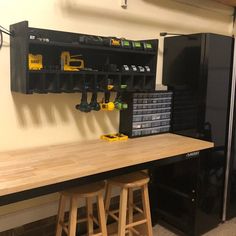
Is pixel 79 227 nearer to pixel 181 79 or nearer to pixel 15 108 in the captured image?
pixel 15 108

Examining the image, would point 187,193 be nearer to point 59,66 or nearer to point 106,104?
point 106,104

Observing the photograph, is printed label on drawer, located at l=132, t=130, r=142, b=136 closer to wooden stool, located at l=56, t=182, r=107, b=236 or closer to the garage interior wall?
the garage interior wall

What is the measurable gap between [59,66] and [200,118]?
1262 millimetres

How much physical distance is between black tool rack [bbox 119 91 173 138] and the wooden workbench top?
10 cm

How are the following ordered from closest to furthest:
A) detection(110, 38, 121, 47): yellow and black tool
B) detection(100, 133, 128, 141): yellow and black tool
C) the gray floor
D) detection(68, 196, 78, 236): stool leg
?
detection(68, 196, 78, 236): stool leg, detection(110, 38, 121, 47): yellow and black tool, detection(100, 133, 128, 141): yellow and black tool, the gray floor

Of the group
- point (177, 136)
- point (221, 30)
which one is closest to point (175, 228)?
point (177, 136)

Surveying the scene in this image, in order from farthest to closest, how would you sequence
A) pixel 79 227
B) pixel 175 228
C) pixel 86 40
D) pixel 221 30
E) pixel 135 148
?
pixel 221 30 < pixel 175 228 < pixel 79 227 < pixel 135 148 < pixel 86 40

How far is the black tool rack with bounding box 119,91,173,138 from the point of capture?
259cm

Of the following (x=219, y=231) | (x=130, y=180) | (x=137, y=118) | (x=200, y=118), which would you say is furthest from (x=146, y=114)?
(x=219, y=231)

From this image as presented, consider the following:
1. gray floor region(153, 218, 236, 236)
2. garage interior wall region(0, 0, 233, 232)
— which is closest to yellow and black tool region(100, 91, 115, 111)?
garage interior wall region(0, 0, 233, 232)

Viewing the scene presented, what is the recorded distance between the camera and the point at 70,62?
86.1 inches

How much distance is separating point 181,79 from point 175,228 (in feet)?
4.46

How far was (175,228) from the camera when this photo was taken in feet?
9.09

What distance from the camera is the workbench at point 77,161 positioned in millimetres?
1551
